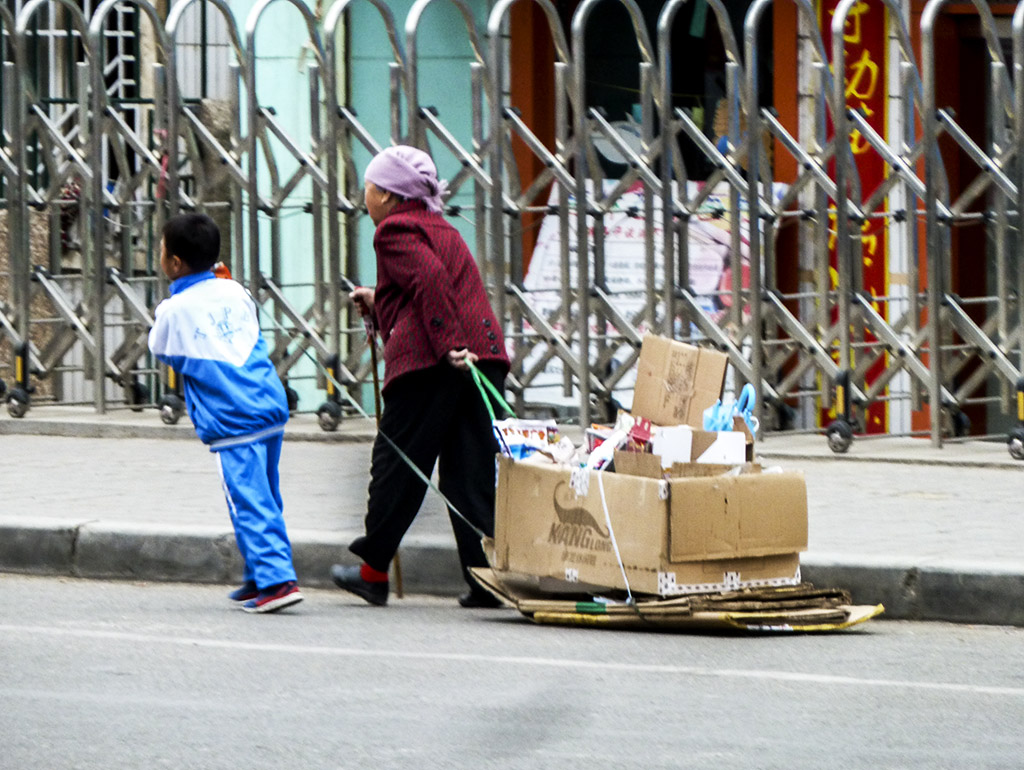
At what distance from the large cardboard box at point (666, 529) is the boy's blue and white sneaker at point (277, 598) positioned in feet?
2.90

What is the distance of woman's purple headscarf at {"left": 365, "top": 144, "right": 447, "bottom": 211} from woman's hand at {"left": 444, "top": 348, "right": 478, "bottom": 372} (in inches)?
21.5

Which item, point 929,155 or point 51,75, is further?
point 51,75

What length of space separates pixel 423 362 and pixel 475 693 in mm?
1643

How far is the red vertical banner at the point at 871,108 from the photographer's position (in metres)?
12.0

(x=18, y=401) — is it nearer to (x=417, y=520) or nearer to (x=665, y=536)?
(x=417, y=520)

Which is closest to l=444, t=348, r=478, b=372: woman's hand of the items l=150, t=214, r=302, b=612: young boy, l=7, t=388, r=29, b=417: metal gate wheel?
l=150, t=214, r=302, b=612: young boy

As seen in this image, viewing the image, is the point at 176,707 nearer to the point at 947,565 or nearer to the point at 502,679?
the point at 502,679

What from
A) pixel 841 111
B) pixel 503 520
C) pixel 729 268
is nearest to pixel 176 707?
pixel 503 520

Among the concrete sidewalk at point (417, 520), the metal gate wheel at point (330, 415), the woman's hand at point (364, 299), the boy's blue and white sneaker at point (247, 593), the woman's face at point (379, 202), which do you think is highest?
the woman's face at point (379, 202)

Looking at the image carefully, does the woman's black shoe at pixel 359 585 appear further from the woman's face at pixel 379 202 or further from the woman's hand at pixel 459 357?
the woman's face at pixel 379 202

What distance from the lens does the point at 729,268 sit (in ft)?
39.1

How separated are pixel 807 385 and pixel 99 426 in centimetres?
409

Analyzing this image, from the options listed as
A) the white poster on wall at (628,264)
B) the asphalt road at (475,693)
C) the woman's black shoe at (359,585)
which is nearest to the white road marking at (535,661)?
the asphalt road at (475,693)

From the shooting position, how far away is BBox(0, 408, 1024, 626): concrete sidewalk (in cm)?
722
